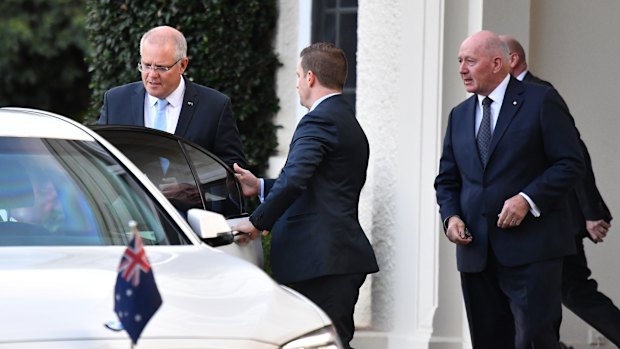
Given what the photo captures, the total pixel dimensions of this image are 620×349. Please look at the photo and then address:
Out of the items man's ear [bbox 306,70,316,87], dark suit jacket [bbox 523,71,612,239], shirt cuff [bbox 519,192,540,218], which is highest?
Answer: man's ear [bbox 306,70,316,87]

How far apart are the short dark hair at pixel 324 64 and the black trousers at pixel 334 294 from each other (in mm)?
919

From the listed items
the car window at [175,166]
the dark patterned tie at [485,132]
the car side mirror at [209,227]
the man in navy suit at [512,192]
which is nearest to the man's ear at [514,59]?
the man in navy suit at [512,192]

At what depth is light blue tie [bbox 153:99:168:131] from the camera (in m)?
7.76

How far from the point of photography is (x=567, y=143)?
22.3 ft

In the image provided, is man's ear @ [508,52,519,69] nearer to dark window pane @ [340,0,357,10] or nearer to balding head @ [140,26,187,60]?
balding head @ [140,26,187,60]

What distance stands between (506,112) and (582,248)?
1628 millimetres

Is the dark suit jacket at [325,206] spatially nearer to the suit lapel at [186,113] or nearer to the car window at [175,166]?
the car window at [175,166]

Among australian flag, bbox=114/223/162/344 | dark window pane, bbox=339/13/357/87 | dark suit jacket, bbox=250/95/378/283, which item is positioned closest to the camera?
australian flag, bbox=114/223/162/344

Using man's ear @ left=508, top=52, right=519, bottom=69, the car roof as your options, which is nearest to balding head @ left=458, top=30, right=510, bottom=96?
man's ear @ left=508, top=52, right=519, bottom=69

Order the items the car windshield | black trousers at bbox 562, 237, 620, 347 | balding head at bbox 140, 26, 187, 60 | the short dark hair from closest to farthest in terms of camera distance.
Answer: the car windshield → the short dark hair → balding head at bbox 140, 26, 187, 60 → black trousers at bbox 562, 237, 620, 347

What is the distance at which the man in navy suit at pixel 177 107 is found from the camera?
300 inches

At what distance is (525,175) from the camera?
6.88 metres

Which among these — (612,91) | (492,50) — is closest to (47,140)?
(492,50)

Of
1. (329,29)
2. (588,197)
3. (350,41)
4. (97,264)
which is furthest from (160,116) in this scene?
(329,29)
